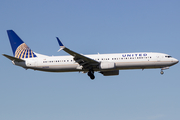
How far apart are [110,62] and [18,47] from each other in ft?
54.3

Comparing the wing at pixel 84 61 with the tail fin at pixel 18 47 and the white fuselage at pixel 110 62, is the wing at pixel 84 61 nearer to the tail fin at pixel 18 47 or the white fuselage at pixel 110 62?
the white fuselage at pixel 110 62

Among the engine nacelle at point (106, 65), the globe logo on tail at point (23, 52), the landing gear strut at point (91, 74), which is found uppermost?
the globe logo on tail at point (23, 52)

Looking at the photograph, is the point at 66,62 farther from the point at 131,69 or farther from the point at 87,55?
the point at 131,69

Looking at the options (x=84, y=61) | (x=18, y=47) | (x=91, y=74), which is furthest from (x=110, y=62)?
(x=18, y=47)

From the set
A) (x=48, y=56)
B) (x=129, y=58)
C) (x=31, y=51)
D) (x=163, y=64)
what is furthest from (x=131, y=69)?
(x=31, y=51)

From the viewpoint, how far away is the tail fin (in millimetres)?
51625

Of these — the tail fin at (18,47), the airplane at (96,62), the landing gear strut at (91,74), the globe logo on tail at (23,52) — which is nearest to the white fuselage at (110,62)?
the airplane at (96,62)

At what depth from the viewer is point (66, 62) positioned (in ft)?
158

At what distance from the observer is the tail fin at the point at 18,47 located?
2032 inches

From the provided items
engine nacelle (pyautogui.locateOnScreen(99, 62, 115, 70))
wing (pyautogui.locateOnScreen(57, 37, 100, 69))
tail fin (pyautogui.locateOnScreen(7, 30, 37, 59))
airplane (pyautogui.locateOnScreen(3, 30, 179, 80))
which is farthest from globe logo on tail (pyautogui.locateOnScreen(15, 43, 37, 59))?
engine nacelle (pyautogui.locateOnScreen(99, 62, 115, 70))

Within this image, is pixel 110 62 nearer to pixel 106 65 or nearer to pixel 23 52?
pixel 106 65

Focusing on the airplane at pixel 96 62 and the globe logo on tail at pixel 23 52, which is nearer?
the airplane at pixel 96 62

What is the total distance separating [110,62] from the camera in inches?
1857

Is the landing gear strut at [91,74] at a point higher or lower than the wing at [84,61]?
lower
